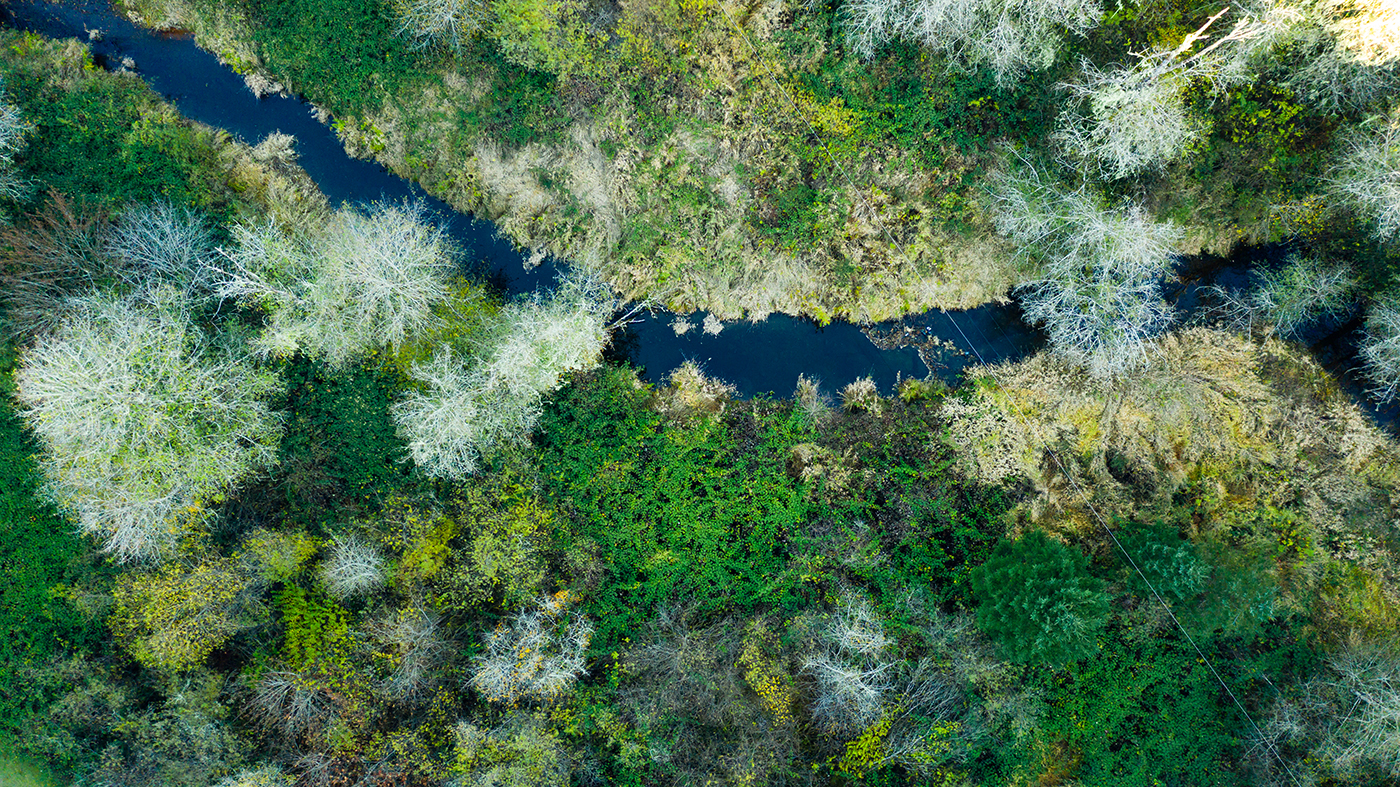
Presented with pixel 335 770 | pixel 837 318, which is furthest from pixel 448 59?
pixel 335 770

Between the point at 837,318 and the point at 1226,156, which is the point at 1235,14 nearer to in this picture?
the point at 1226,156

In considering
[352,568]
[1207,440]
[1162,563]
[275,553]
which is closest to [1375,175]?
[1207,440]

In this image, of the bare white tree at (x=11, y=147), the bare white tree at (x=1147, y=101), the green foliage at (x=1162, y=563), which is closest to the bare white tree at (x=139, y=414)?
the bare white tree at (x=11, y=147)

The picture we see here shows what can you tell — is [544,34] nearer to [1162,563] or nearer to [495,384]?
[495,384]

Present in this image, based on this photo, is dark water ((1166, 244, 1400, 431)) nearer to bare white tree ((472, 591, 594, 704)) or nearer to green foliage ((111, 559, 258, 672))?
bare white tree ((472, 591, 594, 704))

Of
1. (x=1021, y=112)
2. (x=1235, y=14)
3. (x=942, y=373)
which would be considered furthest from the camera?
(x=942, y=373)

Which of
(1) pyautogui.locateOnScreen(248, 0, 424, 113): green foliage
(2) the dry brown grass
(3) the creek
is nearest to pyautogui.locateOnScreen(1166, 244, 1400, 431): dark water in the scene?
(2) the dry brown grass
